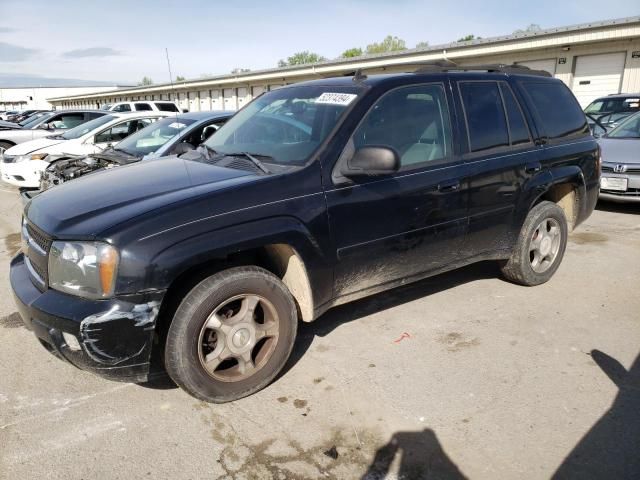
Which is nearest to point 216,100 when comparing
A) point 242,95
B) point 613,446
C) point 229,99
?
point 229,99

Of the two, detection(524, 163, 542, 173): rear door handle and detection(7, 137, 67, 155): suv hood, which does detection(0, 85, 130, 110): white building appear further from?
detection(524, 163, 542, 173): rear door handle

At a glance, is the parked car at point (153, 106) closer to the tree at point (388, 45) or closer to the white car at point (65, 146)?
the white car at point (65, 146)

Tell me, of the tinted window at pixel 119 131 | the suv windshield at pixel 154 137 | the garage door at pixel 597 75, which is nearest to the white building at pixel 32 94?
the garage door at pixel 597 75

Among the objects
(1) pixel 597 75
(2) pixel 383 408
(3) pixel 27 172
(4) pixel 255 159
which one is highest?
(1) pixel 597 75

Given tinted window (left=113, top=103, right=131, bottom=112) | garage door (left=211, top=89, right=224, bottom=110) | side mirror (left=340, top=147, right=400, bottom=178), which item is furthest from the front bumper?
garage door (left=211, top=89, right=224, bottom=110)

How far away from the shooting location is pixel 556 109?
15.1ft

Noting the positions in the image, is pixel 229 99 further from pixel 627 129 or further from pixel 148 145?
pixel 627 129

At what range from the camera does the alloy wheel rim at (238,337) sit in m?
2.81

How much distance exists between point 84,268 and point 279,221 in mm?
1052

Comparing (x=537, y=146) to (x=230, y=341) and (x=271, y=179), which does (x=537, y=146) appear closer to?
(x=271, y=179)

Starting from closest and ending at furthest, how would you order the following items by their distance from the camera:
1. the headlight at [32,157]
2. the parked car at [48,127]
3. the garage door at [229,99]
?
the headlight at [32,157], the parked car at [48,127], the garage door at [229,99]

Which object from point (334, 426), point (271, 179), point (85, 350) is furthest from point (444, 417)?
point (85, 350)

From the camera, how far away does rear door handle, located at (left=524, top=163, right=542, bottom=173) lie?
13.6 feet

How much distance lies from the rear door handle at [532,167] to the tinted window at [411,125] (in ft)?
2.98
